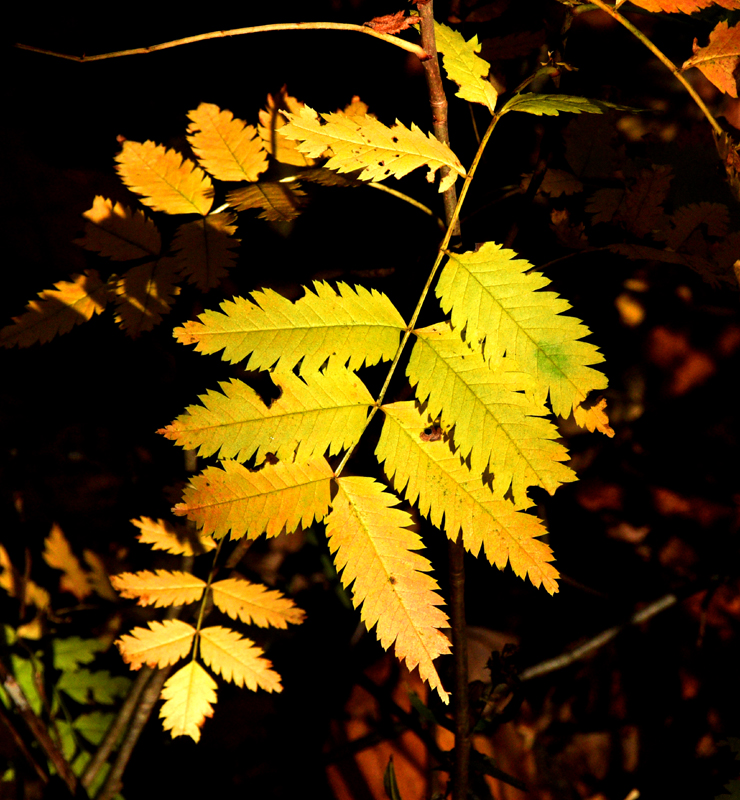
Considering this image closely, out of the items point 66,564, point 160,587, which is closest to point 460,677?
point 160,587

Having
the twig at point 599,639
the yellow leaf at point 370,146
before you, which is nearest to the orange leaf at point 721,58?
the yellow leaf at point 370,146

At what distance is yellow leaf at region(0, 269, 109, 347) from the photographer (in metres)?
1.08

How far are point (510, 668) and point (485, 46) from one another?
124cm

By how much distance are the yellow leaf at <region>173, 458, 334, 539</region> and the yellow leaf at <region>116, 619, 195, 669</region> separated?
1.70 ft

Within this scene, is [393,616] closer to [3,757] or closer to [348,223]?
[348,223]

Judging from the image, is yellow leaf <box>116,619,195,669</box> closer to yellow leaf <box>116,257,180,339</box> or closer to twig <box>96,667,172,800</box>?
twig <box>96,667,172,800</box>

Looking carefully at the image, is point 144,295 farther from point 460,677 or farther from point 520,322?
point 460,677

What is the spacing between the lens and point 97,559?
1.81 meters

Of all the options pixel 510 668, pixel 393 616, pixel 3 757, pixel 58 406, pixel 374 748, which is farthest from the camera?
pixel 58 406

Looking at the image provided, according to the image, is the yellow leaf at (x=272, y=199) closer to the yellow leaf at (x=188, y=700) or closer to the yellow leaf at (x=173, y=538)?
the yellow leaf at (x=173, y=538)

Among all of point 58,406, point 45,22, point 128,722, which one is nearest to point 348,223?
point 45,22

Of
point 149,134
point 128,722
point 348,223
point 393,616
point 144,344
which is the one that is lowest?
point 128,722

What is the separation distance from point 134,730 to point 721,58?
1837mm

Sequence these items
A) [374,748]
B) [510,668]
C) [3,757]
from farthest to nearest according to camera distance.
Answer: [374,748] < [3,757] < [510,668]
